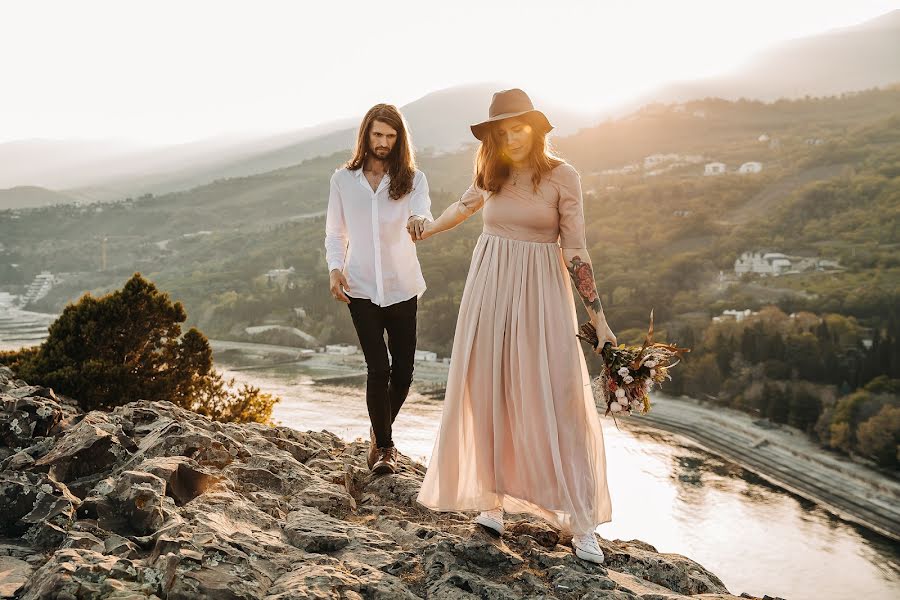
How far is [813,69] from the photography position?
512ft

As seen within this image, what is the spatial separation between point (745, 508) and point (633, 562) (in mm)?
31614

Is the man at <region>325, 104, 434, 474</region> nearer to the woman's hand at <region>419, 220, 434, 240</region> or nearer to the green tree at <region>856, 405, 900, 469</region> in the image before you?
the woman's hand at <region>419, 220, 434, 240</region>

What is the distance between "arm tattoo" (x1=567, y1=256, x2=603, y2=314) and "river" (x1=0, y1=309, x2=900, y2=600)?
65.6ft

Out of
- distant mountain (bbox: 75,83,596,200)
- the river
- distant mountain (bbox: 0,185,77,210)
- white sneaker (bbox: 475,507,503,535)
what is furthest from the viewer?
distant mountain (bbox: 75,83,596,200)

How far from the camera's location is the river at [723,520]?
85.1 feet

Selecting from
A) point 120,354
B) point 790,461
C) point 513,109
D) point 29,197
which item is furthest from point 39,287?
point 513,109

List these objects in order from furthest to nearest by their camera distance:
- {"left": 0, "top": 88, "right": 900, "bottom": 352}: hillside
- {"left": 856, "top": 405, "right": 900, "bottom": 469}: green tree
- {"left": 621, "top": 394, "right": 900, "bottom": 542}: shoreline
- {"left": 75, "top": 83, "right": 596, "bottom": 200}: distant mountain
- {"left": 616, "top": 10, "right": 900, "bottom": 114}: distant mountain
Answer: {"left": 75, "top": 83, "right": 596, "bottom": 200}: distant mountain < {"left": 616, "top": 10, "right": 900, "bottom": 114}: distant mountain < {"left": 0, "top": 88, "right": 900, "bottom": 352}: hillside < {"left": 856, "top": 405, "right": 900, "bottom": 469}: green tree < {"left": 621, "top": 394, "right": 900, "bottom": 542}: shoreline

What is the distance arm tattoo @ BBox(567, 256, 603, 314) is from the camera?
2.65 m

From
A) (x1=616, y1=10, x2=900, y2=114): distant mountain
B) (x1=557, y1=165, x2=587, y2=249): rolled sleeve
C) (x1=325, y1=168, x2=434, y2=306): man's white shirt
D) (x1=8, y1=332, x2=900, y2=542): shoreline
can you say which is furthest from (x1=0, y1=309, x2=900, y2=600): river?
(x1=616, y1=10, x2=900, y2=114): distant mountain

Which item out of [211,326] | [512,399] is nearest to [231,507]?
[512,399]

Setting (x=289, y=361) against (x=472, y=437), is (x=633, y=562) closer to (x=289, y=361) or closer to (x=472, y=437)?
(x=472, y=437)

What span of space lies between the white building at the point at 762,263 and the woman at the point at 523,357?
223 feet

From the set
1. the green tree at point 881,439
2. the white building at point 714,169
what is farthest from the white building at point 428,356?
the white building at point 714,169

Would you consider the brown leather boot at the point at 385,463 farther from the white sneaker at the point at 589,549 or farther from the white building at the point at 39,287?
the white building at the point at 39,287
